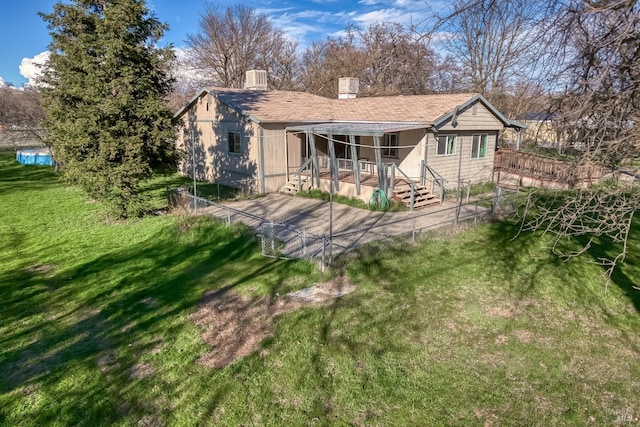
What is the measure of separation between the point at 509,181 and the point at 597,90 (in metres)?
16.4

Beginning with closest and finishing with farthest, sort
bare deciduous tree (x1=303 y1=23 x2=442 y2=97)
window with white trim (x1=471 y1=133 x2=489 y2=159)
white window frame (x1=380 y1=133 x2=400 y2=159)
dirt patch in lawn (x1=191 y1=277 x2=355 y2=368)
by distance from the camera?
dirt patch in lawn (x1=191 y1=277 x2=355 y2=368) < white window frame (x1=380 y1=133 x2=400 y2=159) < window with white trim (x1=471 y1=133 x2=489 y2=159) < bare deciduous tree (x1=303 y1=23 x2=442 y2=97)

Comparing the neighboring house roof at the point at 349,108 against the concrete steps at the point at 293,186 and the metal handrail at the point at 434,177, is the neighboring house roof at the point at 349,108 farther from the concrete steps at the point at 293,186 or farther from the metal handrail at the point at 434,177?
the concrete steps at the point at 293,186

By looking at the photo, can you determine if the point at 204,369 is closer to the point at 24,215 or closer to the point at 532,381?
the point at 532,381

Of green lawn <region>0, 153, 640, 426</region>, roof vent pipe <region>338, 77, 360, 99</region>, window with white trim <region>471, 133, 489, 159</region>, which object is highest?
roof vent pipe <region>338, 77, 360, 99</region>

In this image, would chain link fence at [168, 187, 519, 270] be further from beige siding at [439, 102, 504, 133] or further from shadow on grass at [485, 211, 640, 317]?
beige siding at [439, 102, 504, 133]

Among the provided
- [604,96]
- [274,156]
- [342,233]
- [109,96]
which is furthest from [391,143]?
[604,96]

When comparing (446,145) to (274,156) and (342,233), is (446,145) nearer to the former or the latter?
(274,156)

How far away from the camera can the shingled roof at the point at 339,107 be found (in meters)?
15.8

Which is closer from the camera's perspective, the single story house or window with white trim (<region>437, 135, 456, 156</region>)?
the single story house

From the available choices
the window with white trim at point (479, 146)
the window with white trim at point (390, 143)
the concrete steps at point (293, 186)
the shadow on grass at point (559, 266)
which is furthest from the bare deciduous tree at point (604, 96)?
the window with white trim at point (479, 146)

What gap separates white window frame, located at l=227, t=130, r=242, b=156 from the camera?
17406mm

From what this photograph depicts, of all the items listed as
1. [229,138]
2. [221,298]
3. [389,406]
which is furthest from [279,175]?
[389,406]

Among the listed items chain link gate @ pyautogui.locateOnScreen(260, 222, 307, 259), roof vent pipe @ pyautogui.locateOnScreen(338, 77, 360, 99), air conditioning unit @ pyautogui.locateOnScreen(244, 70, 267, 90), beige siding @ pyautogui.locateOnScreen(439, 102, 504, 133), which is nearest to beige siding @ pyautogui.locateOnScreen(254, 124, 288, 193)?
chain link gate @ pyautogui.locateOnScreen(260, 222, 307, 259)

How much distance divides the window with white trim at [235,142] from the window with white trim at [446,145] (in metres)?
8.31
